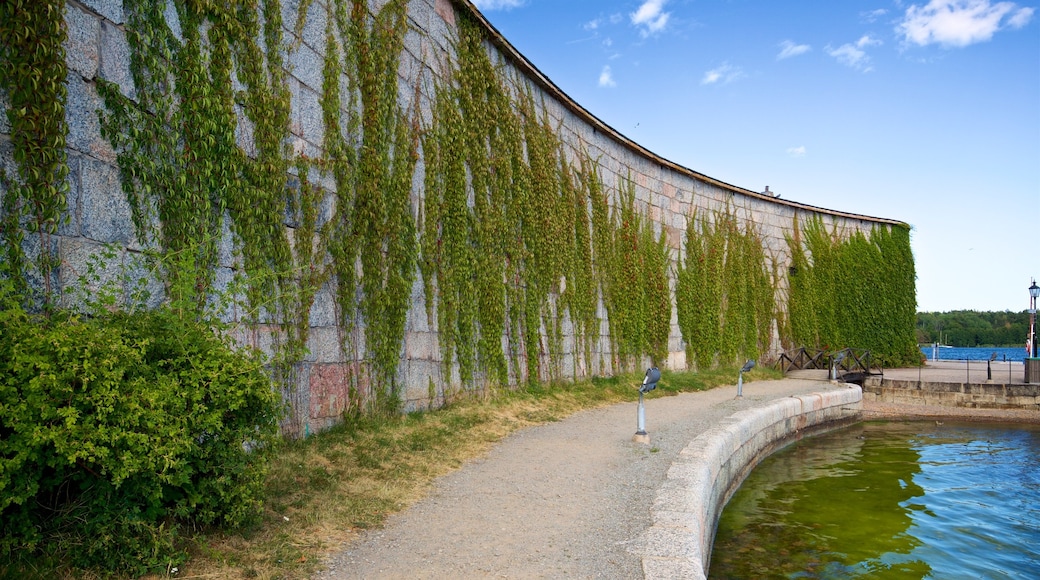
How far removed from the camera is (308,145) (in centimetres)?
583

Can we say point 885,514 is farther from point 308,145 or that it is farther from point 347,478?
point 308,145

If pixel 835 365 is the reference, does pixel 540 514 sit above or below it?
below

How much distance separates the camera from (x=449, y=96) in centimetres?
837

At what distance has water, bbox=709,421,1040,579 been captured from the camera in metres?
5.95

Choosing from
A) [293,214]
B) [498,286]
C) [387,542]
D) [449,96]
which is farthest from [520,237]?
[387,542]

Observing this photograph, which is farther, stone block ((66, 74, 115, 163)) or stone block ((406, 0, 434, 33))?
stone block ((406, 0, 434, 33))

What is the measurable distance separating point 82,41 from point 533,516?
3845 mm

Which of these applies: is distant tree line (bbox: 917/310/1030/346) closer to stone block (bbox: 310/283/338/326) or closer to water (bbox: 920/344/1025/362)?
water (bbox: 920/344/1025/362)

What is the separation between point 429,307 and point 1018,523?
6989 mm

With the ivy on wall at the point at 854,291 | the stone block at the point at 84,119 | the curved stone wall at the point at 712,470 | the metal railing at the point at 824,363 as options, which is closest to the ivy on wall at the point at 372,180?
the stone block at the point at 84,119

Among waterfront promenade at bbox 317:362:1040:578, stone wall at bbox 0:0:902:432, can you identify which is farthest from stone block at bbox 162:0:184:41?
waterfront promenade at bbox 317:362:1040:578

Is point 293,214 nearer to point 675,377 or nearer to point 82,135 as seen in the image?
point 82,135

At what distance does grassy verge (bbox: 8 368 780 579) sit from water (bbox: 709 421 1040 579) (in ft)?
8.30

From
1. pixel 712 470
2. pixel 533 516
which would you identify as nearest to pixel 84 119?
pixel 533 516
